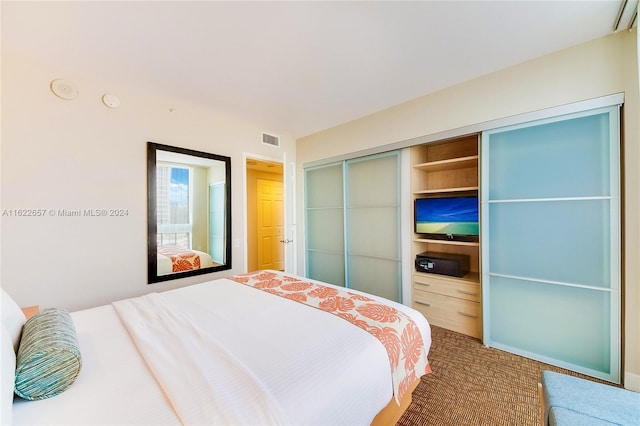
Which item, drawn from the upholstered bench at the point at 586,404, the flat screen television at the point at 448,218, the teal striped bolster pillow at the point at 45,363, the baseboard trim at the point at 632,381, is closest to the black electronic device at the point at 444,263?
the flat screen television at the point at 448,218

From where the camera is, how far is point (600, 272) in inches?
74.6

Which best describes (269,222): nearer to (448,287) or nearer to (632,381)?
(448,287)

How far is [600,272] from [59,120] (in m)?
4.56

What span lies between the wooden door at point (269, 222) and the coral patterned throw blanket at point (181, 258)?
2.22 m

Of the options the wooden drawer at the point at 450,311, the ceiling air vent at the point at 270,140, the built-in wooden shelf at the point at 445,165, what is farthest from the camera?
the ceiling air vent at the point at 270,140

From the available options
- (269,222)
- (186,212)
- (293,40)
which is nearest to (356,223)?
(186,212)

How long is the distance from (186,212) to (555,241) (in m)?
3.61

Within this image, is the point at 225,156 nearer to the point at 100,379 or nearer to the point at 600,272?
the point at 100,379

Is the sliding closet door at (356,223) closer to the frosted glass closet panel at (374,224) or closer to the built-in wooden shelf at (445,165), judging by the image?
the frosted glass closet panel at (374,224)

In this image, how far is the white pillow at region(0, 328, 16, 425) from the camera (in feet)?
2.32

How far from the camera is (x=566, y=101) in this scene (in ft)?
6.53

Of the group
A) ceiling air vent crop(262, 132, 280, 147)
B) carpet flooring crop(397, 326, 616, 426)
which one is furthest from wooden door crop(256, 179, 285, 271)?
carpet flooring crop(397, 326, 616, 426)

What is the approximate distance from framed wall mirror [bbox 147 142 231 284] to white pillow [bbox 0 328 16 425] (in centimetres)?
177

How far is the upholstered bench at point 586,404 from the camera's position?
999 mm
